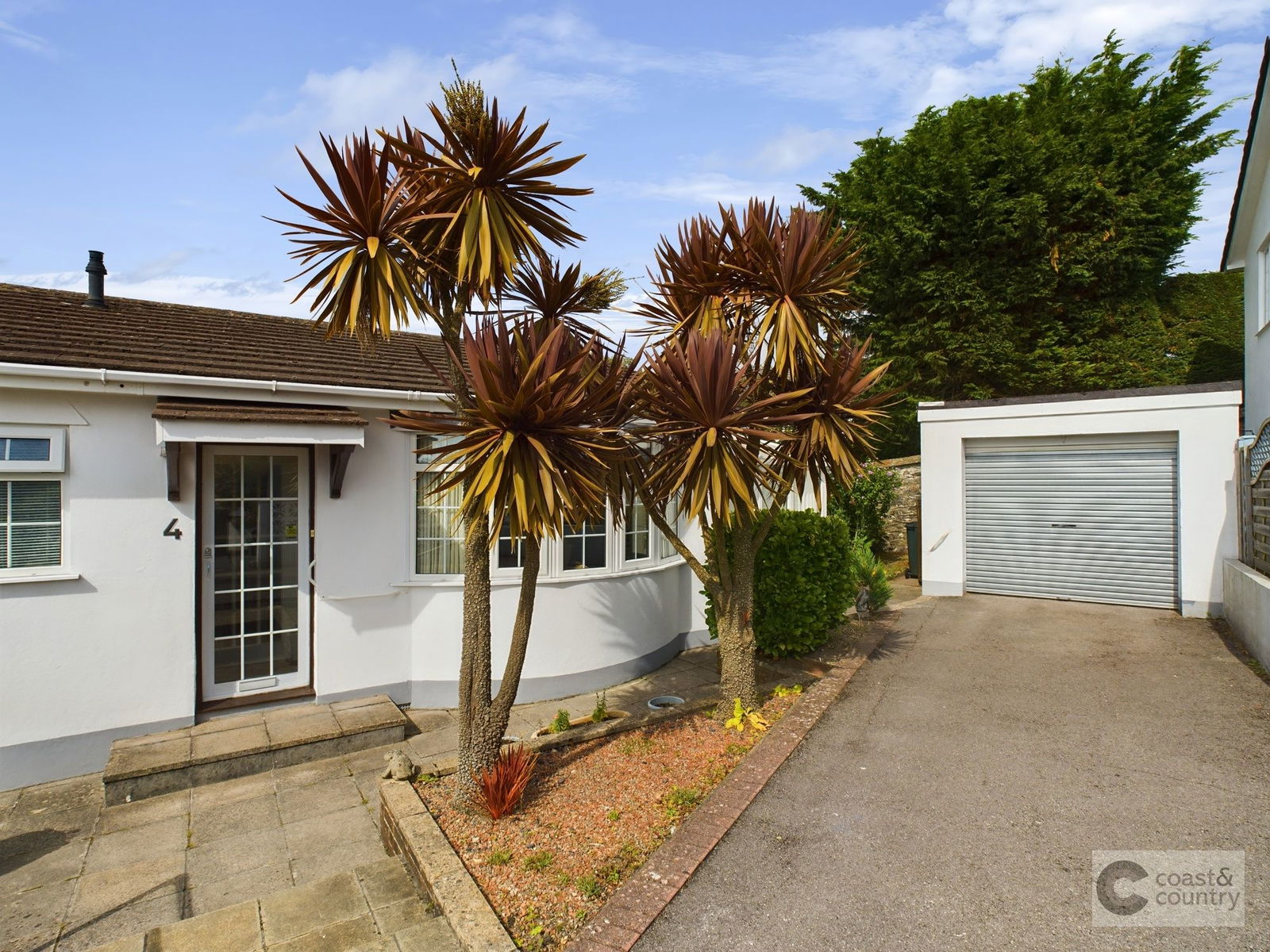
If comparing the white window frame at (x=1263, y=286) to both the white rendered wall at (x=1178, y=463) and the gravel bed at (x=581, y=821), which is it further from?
the gravel bed at (x=581, y=821)

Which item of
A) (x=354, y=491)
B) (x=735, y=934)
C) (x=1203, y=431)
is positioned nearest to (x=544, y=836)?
(x=735, y=934)

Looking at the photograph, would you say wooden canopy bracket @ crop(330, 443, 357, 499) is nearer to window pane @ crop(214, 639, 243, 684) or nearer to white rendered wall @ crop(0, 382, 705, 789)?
white rendered wall @ crop(0, 382, 705, 789)

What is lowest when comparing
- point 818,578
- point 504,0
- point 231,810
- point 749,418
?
point 231,810

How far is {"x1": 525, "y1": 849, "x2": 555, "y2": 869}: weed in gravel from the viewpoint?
4.15 metres

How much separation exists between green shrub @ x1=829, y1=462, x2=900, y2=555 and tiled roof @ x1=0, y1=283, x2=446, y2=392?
9220 mm

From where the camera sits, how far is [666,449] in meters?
5.74

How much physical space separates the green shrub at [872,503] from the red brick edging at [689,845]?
29.7 ft

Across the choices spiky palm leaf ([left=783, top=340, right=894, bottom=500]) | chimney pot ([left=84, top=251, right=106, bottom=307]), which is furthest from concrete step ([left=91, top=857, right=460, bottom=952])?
chimney pot ([left=84, top=251, right=106, bottom=307])

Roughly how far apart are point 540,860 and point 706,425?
3058mm

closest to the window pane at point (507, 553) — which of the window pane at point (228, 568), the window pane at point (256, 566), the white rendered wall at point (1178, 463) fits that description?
the window pane at point (256, 566)

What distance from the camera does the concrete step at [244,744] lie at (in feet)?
19.2

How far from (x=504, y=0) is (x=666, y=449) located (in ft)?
13.4

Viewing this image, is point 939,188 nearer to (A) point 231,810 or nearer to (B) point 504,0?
(B) point 504,0

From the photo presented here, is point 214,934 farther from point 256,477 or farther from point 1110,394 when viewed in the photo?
point 1110,394
